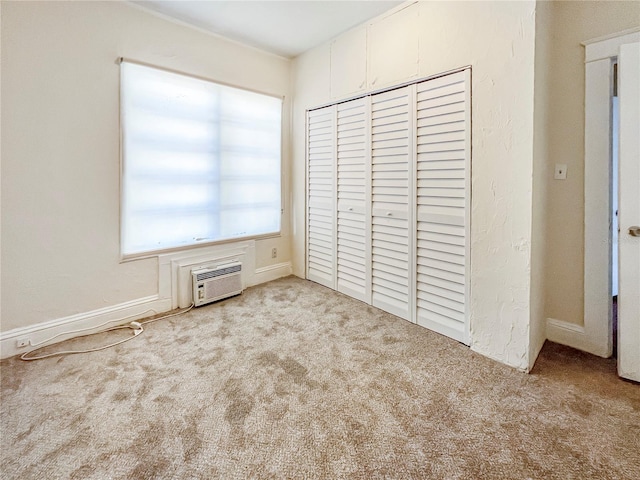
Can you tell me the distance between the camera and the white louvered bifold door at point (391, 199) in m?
2.62

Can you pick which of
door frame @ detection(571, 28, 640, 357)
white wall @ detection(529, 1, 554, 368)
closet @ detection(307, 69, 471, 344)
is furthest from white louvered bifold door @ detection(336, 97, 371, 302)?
door frame @ detection(571, 28, 640, 357)

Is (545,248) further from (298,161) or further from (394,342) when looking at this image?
(298,161)

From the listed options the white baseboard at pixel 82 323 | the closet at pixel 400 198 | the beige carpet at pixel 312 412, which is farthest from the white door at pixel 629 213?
the white baseboard at pixel 82 323

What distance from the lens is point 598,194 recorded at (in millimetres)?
2133

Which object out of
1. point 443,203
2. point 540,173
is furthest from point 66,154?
point 540,173

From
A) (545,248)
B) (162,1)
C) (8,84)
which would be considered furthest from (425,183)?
(8,84)

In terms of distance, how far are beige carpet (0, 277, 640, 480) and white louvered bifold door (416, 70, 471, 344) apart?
25cm

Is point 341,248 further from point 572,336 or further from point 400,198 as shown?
point 572,336

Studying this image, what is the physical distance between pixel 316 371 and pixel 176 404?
0.79m

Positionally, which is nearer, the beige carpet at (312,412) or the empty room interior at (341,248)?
the beige carpet at (312,412)

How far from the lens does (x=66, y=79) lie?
226 cm

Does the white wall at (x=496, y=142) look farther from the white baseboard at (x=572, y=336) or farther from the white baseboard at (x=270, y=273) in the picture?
the white baseboard at (x=270, y=273)

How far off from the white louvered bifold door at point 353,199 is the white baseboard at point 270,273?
0.84m

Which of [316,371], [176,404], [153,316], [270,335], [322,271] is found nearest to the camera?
[176,404]
